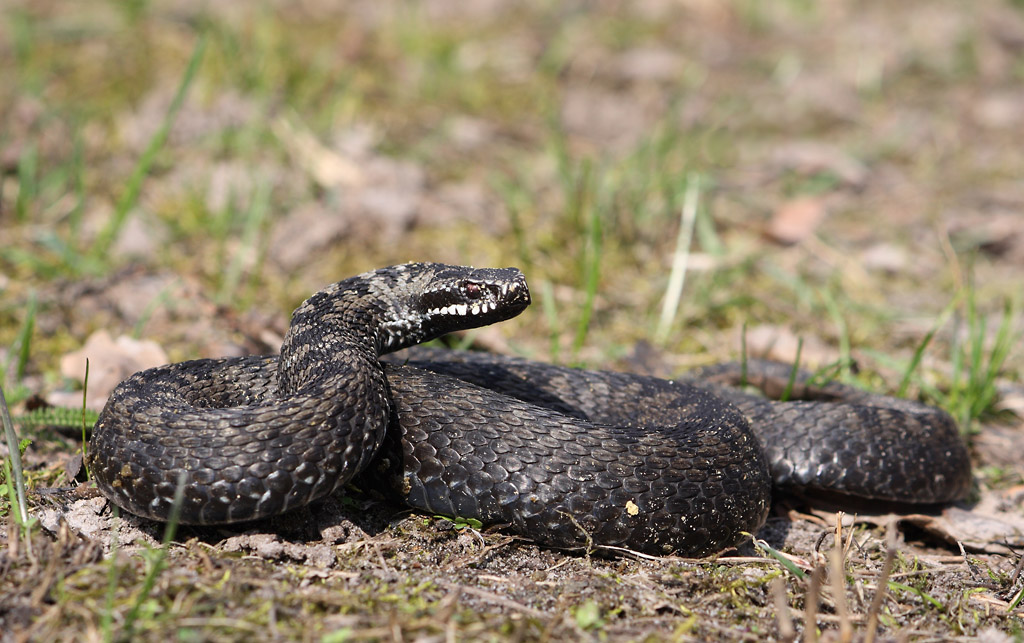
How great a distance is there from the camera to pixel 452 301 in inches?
203

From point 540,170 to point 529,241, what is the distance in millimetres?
1854

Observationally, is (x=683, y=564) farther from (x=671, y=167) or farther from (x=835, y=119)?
(x=835, y=119)

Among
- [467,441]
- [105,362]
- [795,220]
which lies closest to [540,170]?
[795,220]

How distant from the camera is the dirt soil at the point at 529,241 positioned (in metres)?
3.95

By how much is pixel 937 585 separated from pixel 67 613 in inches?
167

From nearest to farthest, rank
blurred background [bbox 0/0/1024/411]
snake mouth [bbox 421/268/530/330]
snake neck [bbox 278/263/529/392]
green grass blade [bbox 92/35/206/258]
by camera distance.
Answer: snake neck [bbox 278/263/529/392] < snake mouth [bbox 421/268/530/330] < green grass blade [bbox 92/35/206/258] < blurred background [bbox 0/0/1024/411]

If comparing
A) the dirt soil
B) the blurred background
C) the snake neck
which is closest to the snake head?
the snake neck

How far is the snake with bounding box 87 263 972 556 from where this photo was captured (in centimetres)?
417

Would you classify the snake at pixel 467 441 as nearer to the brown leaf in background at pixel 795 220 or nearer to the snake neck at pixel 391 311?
the snake neck at pixel 391 311

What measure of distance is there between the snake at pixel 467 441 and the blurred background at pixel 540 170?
1556 millimetres

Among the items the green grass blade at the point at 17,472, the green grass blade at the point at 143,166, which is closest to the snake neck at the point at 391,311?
the green grass blade at the point at 17,472

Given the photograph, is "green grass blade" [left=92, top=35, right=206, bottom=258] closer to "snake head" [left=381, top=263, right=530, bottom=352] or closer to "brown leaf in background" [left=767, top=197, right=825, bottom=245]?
"snake head" [left=381, top=263, right=530, bottom=352]

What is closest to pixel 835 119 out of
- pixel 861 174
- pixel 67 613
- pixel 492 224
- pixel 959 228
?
pixel 861 174

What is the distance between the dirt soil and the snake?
0.20 meters
